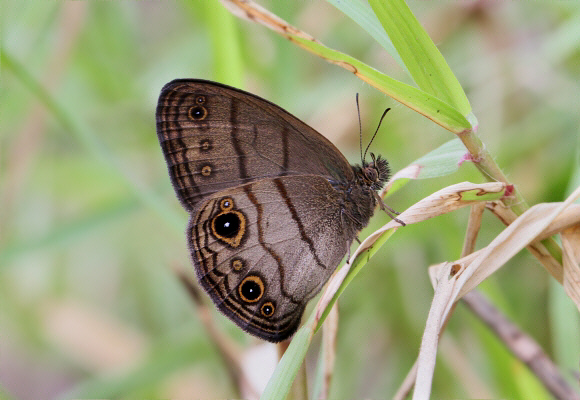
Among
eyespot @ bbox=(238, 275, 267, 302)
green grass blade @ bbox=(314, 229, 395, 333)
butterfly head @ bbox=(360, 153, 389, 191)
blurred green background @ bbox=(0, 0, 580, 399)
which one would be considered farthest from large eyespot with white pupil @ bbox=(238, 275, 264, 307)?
blurred green background @ bbox=(0, 0, 580, 399)

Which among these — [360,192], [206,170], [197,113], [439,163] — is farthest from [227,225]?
[439,163]

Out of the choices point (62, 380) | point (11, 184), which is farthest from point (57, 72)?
point (62, 380)

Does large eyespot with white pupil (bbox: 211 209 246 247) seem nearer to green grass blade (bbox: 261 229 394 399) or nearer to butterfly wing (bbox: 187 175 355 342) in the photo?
butterfly wing (bbox: 187 175 355 342)

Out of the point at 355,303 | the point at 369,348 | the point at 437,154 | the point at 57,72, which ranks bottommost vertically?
the point at 369,348

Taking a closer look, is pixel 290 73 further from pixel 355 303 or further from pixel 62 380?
pixel 62 380

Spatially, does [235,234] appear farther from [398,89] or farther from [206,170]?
[398,89]

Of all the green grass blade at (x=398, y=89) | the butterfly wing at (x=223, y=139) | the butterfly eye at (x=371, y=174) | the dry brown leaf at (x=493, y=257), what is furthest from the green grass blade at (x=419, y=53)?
the butterfly eye at (x=371, y=174)
